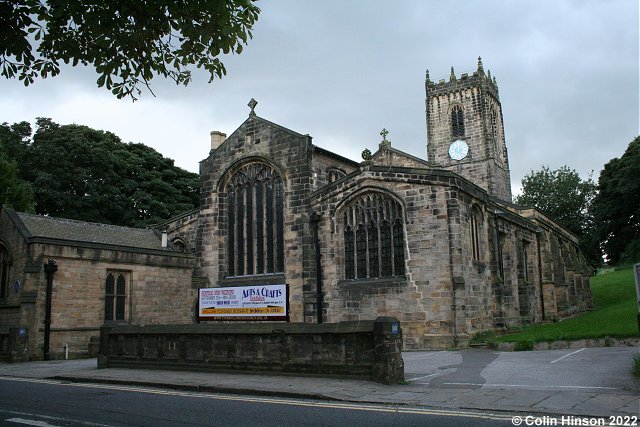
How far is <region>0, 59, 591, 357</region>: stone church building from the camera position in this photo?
22188mm

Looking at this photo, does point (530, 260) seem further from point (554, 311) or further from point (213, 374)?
point (213, 374)

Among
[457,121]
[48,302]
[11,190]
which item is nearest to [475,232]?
[48,302]

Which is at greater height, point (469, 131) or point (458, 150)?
point (469, 131)

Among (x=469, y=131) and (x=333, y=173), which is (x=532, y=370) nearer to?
(x=333, y=173)

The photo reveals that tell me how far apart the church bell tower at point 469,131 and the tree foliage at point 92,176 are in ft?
95.6

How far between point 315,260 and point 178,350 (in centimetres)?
977

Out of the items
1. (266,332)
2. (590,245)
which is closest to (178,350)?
(266,332)

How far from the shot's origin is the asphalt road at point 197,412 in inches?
340

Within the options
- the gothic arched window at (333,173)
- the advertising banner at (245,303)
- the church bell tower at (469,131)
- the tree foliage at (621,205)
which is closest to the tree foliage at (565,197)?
the church bell tower at (469,131)

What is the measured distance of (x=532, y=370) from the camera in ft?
44.3

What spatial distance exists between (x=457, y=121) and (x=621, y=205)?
73.6 feet

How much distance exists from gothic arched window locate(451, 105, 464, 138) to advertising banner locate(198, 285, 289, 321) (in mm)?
44737

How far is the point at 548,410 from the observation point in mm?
8914

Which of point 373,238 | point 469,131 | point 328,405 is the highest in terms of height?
point 469,131
